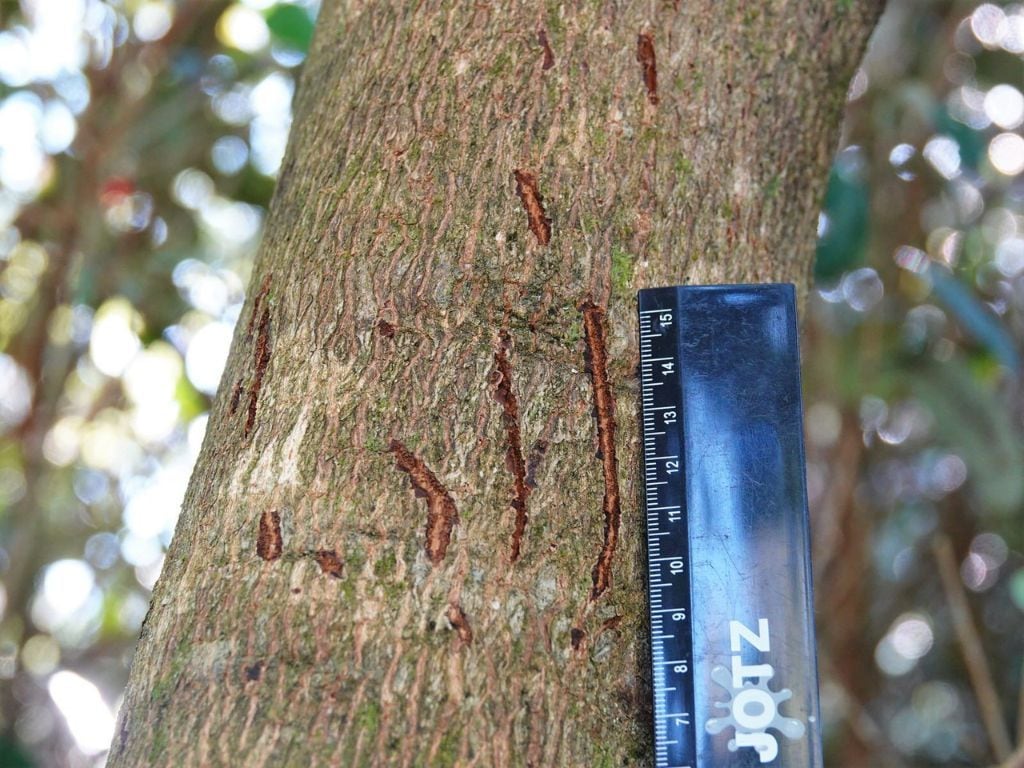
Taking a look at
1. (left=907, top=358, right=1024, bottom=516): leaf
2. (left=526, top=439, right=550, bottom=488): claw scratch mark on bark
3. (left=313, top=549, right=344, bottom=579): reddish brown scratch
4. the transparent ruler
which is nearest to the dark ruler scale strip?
the transparent ruler

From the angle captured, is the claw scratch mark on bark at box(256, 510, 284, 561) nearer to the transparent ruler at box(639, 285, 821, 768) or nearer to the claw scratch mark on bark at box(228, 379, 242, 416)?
the claw scratch mark on bark at box(228, 379, 242, 416)

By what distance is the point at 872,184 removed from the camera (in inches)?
146

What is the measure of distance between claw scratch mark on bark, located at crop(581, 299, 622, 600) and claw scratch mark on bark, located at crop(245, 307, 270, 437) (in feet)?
1.21

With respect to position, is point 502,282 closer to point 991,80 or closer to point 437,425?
point 437,425

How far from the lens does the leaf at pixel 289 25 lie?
2.72 meters

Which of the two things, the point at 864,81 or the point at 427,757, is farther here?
the point at 864,81

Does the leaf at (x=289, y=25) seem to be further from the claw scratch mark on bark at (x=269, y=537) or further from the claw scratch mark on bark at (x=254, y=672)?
the claw scratch mark on bark at (x=254, y=672)

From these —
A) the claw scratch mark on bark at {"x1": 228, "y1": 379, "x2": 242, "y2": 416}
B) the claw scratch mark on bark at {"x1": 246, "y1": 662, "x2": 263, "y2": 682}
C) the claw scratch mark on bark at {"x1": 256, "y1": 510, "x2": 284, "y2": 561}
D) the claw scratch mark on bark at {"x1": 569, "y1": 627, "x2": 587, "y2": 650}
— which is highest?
the claw scratch mark on bark at {"x1": 228, "y1": 379, "x2": 242, "y2": 416}

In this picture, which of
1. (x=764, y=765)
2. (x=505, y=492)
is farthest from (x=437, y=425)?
(x=764, y=765)

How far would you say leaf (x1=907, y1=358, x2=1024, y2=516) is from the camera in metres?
2.99

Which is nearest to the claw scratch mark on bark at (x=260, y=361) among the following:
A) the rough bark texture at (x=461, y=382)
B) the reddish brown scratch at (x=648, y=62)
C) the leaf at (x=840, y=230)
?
the rough bark texture at (x=461, y=382)

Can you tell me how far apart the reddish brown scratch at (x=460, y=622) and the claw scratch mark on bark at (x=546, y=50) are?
2.24 ft

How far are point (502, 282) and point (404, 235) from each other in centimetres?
13

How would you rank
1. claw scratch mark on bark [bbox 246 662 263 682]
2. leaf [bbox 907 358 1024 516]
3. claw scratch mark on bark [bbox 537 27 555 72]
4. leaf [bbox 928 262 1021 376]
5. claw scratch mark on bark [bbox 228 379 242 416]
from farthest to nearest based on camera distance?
leaf [bbox 907 358 1024 516] < leaf [bbox 928 262 1021 376] < claw scratch mark on bark [bbox 537 27 555 72] < claw scratch mark on bark [bbox 228 379 242 416] < claw scratch mark on bark [bbox 246 662 263 682]
